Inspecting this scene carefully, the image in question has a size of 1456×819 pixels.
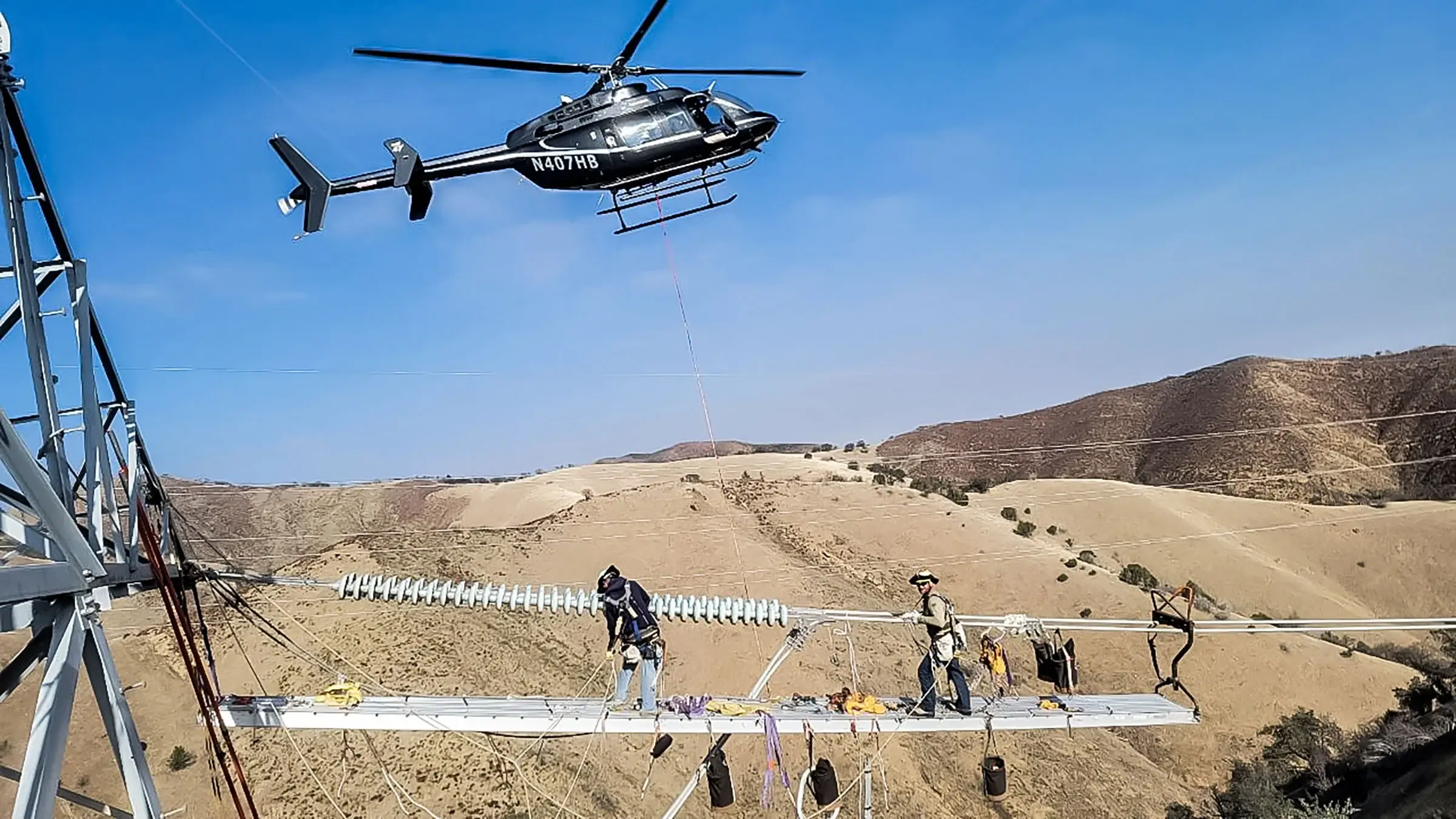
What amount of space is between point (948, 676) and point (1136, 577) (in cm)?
2909

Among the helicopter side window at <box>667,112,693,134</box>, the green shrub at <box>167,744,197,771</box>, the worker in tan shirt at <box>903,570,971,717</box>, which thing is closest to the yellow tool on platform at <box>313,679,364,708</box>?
the worker in tan shirt at <box>903,570,971,717</box>

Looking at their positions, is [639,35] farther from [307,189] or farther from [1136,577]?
[1136,577]

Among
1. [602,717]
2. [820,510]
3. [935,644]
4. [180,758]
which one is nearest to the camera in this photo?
[602,717]

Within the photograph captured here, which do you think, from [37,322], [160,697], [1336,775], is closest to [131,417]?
[37,322]

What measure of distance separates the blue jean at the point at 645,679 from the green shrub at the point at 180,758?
13.1m

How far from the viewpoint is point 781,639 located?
28.5m

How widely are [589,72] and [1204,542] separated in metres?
38.8

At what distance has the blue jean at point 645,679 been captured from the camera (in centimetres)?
1085

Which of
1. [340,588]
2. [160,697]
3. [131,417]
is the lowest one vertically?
[160,697]

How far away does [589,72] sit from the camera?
1897 cm

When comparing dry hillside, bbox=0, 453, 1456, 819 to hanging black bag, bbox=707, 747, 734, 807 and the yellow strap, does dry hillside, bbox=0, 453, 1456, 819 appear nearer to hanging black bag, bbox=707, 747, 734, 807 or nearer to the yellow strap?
hanging black bag, bbox=707, 747, 734, 807

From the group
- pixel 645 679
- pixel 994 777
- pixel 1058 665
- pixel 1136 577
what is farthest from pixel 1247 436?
Result: pixel 645 679

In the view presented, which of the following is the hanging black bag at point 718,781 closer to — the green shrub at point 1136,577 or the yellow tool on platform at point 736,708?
the yellow tool on platform at point 736,708

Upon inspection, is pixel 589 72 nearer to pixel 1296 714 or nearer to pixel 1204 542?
pixel 1296 714
